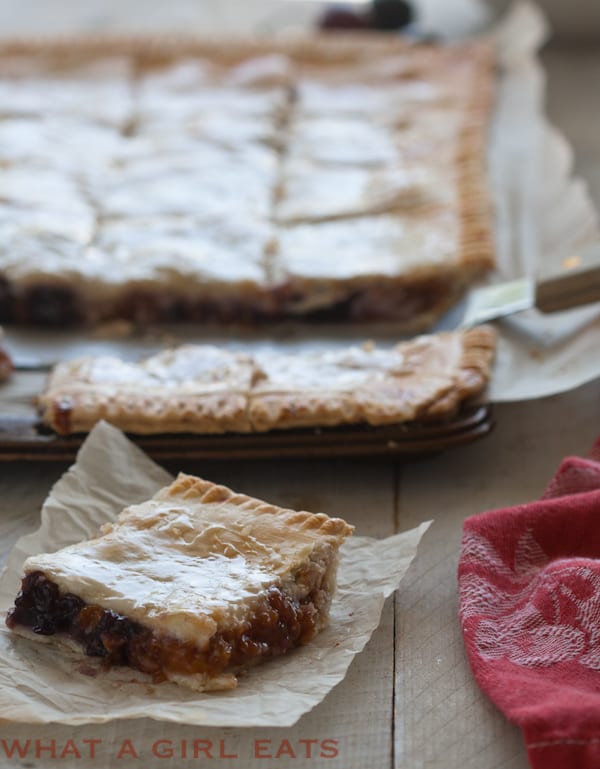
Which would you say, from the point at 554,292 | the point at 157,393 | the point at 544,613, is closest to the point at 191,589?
the point at 544,613

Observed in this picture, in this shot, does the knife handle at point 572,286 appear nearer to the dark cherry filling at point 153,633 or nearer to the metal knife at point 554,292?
the metal knife at point 554,292

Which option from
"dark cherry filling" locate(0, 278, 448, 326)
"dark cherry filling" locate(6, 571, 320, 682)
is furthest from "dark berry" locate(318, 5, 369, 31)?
"dark cherry filling" locate(6, 571, 320, 682)

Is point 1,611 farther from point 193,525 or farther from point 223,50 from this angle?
point 223,50

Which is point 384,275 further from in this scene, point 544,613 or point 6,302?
point 544,613

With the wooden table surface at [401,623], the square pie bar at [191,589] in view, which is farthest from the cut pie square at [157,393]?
the square pie bar at [191,589]

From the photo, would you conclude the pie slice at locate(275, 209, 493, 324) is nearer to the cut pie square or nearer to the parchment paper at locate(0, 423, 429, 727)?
the cut pie square
